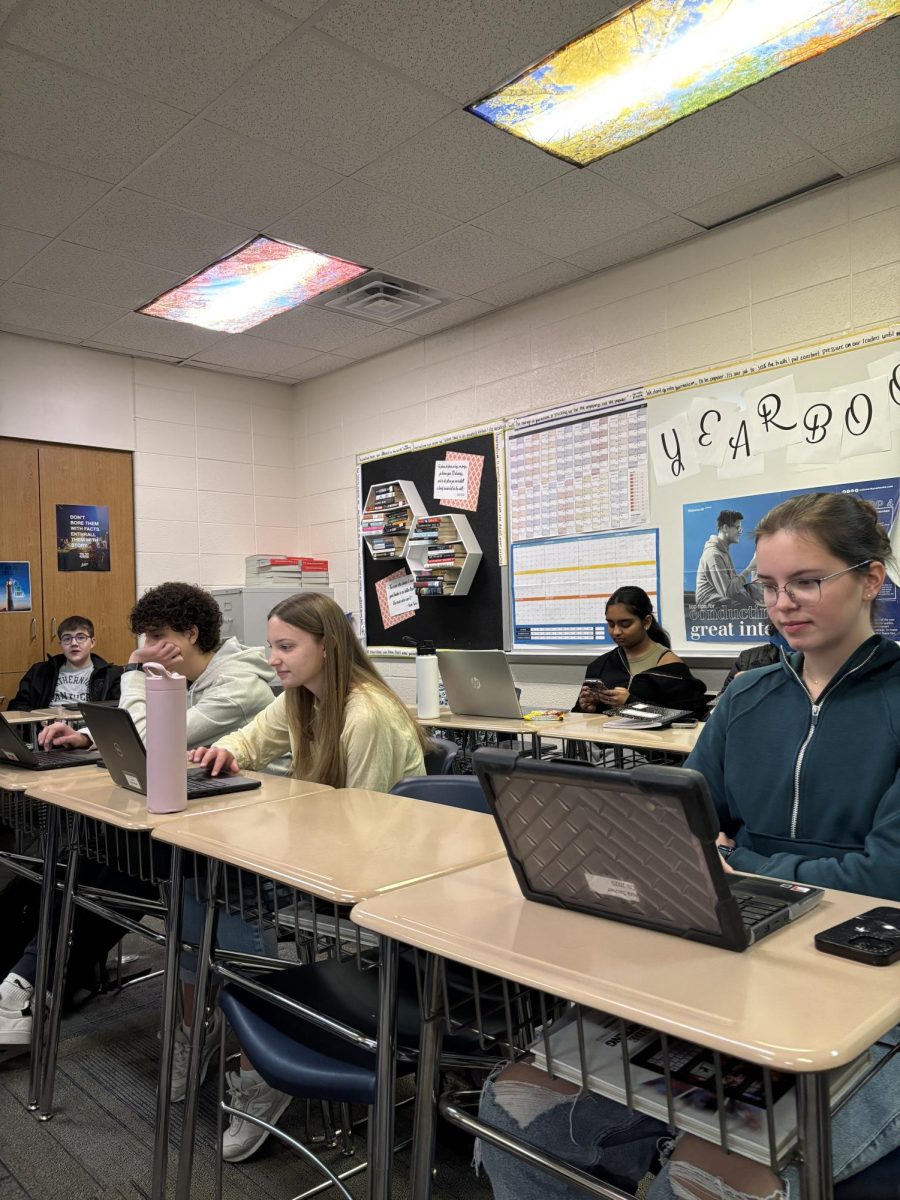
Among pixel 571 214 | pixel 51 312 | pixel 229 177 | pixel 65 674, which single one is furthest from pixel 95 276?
pixel 571 214

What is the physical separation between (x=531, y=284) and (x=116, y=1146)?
4.02 metres

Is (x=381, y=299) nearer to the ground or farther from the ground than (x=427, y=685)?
farther from the ground

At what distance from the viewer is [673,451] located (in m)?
4.21

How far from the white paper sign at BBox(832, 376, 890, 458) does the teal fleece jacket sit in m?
2.41

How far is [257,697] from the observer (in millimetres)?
2746

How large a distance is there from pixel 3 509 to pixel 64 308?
3.93 ft

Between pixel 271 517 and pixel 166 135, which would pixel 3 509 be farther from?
pixel 166 135

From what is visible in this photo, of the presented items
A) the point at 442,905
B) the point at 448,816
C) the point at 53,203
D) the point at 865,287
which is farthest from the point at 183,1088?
the point at 865,287

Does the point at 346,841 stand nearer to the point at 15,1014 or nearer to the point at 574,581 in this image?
the point at 15,1014

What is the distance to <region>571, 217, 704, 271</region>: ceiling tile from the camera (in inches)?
157

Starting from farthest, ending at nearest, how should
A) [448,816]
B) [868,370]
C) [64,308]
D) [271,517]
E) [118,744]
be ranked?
[271,517], [64,308], [868,370], [118,744], [448,816]

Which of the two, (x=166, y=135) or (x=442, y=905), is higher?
(x=166, y=135)

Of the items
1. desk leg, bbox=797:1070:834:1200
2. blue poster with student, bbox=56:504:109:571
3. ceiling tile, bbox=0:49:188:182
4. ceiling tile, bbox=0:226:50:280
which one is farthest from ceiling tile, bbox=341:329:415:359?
desk leg, bbox=797:1070:834:1200

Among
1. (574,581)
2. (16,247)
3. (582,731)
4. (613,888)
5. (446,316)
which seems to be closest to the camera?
(613,888)
